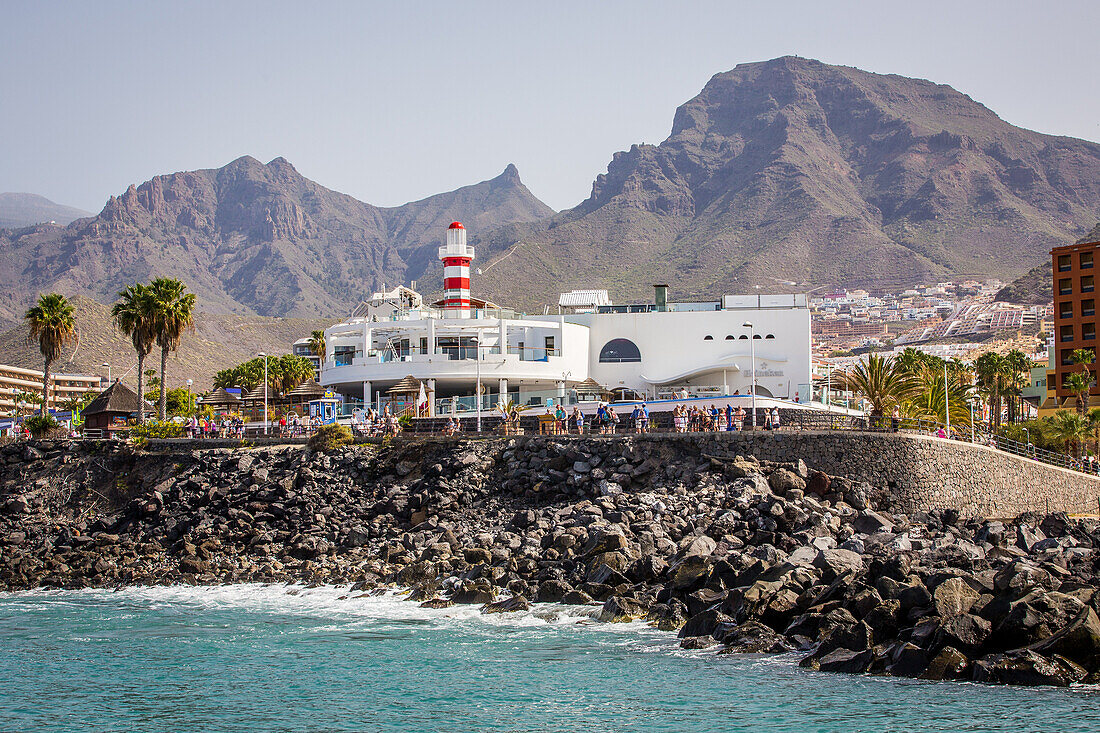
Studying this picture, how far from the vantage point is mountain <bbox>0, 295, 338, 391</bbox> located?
428ft

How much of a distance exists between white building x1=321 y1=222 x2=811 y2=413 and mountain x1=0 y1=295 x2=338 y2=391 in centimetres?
6415

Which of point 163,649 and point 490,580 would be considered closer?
point 163,649

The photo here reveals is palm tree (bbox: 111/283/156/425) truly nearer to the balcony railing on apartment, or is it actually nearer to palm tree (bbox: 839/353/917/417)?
the balcony railing on apartment

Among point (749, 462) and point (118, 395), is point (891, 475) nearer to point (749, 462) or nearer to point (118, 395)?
point (749, 462)

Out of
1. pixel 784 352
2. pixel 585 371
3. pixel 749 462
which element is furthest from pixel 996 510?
pixel 585 371

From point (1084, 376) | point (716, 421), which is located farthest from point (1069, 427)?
point (716, 421)

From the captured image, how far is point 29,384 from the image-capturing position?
132 m

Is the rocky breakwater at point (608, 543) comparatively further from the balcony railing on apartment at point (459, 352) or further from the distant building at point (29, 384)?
the distant building at point (29, 384)

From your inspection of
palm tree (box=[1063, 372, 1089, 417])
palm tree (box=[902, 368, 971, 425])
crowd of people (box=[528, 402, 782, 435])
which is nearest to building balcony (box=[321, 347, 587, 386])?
crowd of people (box=[528, 402, 782, 435])

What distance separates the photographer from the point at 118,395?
49156 millimetres

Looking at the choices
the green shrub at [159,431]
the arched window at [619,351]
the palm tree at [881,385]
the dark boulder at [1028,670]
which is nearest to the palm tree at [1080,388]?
the palm tree at [881,385]

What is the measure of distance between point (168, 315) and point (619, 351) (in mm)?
25321

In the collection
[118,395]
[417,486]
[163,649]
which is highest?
[118,395]

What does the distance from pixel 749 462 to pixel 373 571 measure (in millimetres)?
13560
